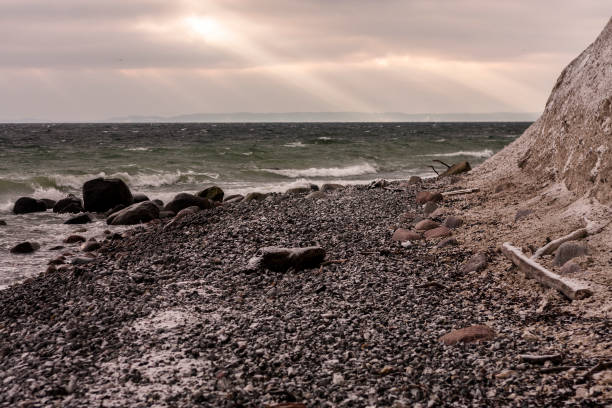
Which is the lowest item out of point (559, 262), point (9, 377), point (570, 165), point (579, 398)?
point (9, 377)

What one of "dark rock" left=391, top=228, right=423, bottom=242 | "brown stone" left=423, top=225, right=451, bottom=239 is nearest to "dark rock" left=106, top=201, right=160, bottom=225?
"dark rock" left=391, top=228, right=423, bottom=242

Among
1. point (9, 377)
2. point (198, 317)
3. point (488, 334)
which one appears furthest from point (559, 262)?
point (9, 377)

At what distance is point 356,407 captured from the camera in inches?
185

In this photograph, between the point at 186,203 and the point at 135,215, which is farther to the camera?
the point at 186,203

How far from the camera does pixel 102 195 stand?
61.6 feet

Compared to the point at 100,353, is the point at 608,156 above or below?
above

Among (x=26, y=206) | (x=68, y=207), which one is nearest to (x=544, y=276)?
(x=68, y=207)

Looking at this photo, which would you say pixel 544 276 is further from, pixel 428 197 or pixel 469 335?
pixel 428 197

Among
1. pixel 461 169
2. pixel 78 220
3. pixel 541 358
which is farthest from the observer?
pixel 461 169

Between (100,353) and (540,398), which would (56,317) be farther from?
(540,398)

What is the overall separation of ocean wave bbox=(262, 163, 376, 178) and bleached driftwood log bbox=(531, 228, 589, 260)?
23825 millimetres

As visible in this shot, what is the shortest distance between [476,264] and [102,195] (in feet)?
47.9

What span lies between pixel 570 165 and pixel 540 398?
23.2 feet

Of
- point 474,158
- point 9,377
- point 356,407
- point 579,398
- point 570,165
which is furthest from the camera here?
point 474,158
